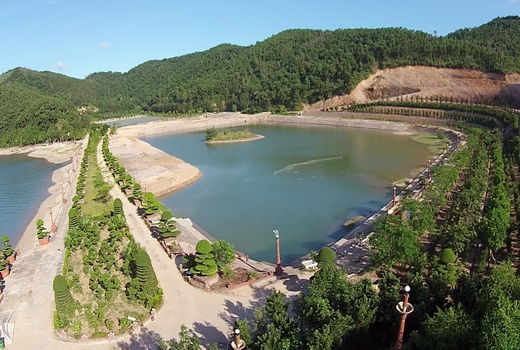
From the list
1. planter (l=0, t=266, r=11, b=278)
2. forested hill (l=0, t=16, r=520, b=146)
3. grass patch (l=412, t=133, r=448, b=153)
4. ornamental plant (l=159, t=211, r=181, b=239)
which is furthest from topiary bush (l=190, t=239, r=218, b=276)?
forested hill (l=0, t=16, r=520, b=146)

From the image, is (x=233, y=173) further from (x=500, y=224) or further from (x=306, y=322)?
(x=306, y=322)

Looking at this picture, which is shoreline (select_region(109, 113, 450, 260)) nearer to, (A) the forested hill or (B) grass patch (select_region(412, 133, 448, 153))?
(B) grass patch (select_region(412, 133, 448, 153))

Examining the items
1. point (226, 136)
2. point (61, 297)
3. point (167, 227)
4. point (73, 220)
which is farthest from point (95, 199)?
point (226, 136)

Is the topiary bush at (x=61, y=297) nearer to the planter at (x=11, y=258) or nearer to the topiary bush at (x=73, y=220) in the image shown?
the planter at (x=11, y=258)

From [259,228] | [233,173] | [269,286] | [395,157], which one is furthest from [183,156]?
[269,286]

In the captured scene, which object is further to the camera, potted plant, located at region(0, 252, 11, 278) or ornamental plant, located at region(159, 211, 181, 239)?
ornamental plant, located at region(159, 211, 181, 239)

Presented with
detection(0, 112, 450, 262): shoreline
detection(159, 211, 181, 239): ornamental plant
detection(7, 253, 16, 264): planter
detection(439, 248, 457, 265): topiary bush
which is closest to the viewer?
detection(439, 248, 457, 265): topiary bush

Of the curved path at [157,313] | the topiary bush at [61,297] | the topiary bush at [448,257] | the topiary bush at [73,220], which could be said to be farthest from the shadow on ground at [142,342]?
the topiary bush at [73,220]
